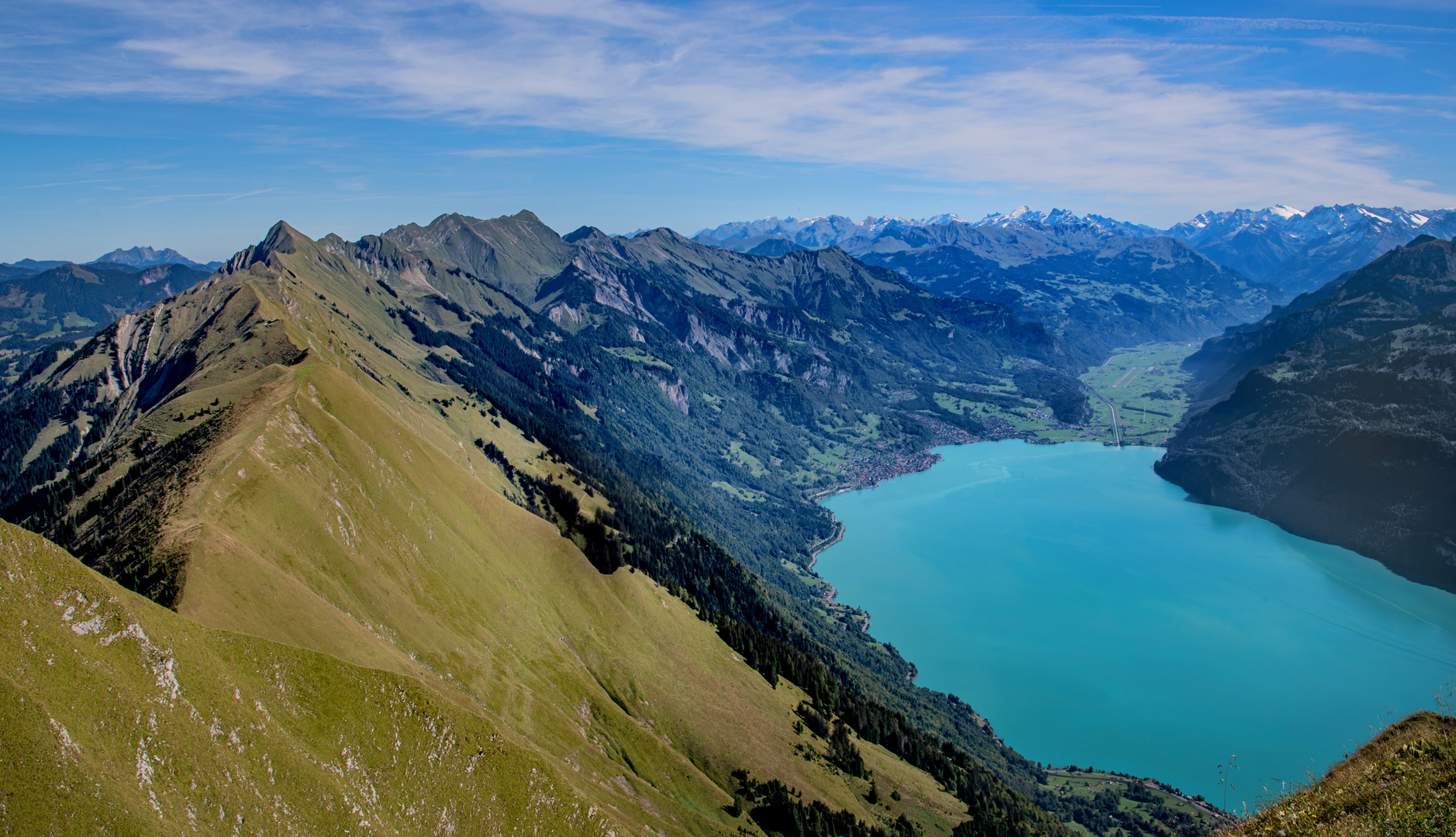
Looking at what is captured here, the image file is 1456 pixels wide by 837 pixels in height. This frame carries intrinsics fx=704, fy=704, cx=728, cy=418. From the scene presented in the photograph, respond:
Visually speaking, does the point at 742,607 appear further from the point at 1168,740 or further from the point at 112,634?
the point at 112,634

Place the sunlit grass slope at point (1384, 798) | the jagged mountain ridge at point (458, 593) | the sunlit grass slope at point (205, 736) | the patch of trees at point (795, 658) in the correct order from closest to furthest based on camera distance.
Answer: the sunlit grass slope at point (1384, 798) < the sunlit grass slope at point (205, 736) < the jagged mountain ridge at point (458, 593) < the patch of trees at point (795, 658)

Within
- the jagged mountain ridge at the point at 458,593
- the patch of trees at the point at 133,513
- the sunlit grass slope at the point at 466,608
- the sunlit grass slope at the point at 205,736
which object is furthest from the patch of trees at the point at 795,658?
the sunlit grass slope at the point at 205,736

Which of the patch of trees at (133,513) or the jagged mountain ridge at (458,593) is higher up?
the jagged mountain ridge at (458,593)

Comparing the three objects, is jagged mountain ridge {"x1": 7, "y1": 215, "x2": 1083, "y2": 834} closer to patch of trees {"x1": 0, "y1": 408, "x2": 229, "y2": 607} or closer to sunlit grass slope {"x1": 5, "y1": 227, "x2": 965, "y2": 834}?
sunlit grass slope {"x1": 5, "y1": 227, "x2": 965, "y2": 834}

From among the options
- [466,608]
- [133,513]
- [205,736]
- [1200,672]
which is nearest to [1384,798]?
[205,736]

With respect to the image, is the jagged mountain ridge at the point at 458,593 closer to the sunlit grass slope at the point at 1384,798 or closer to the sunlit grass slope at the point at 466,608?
the sunlit grass slope at the point at 466,608

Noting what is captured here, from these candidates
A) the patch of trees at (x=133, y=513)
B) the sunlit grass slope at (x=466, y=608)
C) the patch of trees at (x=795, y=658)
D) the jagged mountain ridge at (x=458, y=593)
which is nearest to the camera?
the patch of trees at (x=133, y=513)

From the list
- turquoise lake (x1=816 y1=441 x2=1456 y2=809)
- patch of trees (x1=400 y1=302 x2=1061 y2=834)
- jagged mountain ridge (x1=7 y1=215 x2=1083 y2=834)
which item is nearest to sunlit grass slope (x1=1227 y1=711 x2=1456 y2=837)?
jagged mountain ridge (x1=7 y1=215 x2=1083 y2=834)

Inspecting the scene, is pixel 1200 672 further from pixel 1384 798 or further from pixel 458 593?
pixel 1384 798
